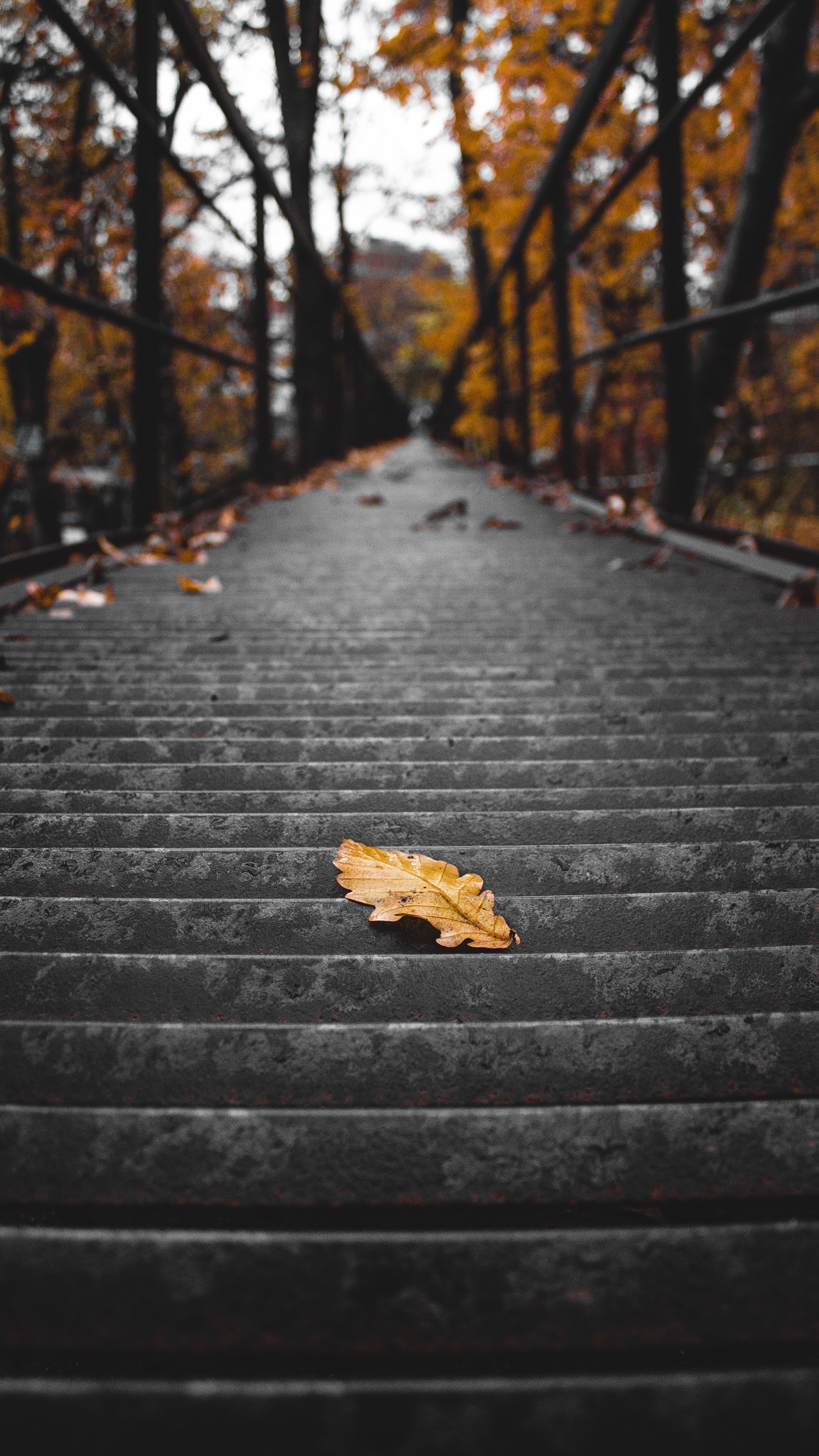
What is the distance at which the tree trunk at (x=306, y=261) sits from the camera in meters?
6.79

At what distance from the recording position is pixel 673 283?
8.84ft

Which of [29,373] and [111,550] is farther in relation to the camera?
[29,373]

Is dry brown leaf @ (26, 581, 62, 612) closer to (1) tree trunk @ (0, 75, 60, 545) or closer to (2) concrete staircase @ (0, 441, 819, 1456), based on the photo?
(2) concrete staircase @ (0, 441, 819, 1456)

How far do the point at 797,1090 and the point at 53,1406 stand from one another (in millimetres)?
524

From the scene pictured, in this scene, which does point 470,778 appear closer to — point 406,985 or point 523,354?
point 406,985

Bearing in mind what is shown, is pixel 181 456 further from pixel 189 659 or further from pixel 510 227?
pixel 189 659

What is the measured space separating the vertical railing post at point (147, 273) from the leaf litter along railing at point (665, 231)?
5.47 feet

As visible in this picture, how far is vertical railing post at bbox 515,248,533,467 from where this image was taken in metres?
5.30

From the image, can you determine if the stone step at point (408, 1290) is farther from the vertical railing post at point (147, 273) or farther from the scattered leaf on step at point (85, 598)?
the vertical railing post at point (147, 273)

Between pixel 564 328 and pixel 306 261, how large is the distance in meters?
3.41

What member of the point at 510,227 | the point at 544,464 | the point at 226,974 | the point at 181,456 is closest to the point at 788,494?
the point at 544,464

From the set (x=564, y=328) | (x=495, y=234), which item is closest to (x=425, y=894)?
(x=564, y=328)

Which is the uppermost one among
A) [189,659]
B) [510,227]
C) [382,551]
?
[510,227]

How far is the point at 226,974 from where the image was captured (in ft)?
2.27
